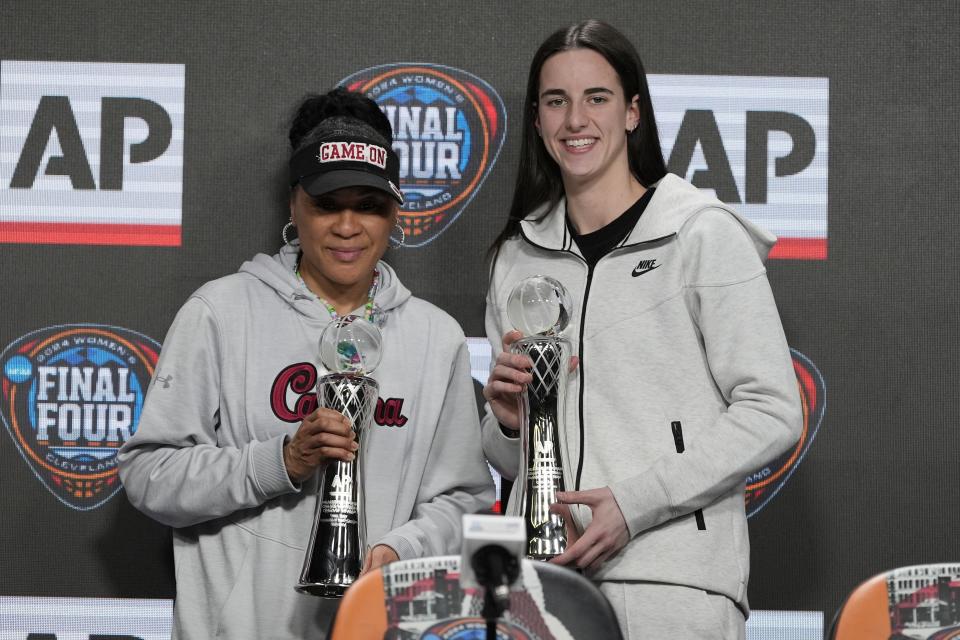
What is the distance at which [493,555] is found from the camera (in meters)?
1.04

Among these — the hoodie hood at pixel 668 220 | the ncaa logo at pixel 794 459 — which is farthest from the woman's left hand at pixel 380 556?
the ncaa logo at pixel 794 459

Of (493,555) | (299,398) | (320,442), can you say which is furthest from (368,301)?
(493,555)

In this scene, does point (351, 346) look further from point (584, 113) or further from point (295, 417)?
point (584, 113)

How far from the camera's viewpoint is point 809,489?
8.50 ft

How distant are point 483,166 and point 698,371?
91 centimetres

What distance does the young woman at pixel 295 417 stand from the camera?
6.49ft

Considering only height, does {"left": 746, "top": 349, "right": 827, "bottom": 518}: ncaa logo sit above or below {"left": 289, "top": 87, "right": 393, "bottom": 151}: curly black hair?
below

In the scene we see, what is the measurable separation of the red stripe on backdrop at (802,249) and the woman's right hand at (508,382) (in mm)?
954

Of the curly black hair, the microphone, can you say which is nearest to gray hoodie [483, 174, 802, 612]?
the curly black hair

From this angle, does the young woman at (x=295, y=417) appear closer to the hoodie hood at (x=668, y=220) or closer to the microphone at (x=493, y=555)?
the hoodie hood at (x=668, y=220)

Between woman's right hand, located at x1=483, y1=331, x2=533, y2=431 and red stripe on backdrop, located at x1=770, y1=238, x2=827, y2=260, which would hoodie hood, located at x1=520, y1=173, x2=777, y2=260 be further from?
red stripe on backdrop, located at x1=770, y1=238, x2=827, y2=260

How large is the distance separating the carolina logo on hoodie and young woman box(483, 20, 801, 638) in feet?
0.69

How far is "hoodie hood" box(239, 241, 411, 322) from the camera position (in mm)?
2164

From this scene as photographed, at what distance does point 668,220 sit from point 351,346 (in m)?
0.64
